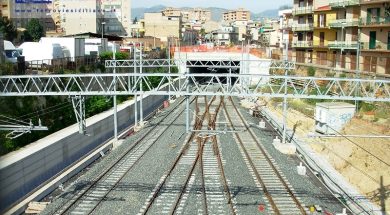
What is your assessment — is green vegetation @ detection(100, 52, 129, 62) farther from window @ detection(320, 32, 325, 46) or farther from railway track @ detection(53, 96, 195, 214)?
window @ detection(320, 32, 325, 46)

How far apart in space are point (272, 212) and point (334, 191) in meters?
3.32

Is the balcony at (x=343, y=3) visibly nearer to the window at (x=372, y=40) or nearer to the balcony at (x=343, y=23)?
the balcony at (x=343, y=23)

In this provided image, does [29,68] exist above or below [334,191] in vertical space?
above

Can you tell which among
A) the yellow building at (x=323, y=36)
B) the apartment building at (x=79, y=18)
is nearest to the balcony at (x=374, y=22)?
the yellow building at (x=323, y=36)

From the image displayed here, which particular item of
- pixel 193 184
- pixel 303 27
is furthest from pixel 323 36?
pixel 193 184

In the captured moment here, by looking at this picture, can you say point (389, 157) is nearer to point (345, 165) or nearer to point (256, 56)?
point (345, 165)

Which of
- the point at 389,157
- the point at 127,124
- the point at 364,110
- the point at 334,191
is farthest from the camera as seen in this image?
the point at 127,124

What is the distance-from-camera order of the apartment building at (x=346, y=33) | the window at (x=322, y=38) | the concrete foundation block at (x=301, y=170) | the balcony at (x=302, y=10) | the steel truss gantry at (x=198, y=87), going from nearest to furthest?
1. the steel truss gantry at (x=198, y=87)
2. the concrete foundation block at (x=301, y=170)
3. the apartment building at (x=346, y=33)
4. the window at (x=322, y=38)
5. the balcony at (x=302, y=10)

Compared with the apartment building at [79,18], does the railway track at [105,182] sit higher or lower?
lower

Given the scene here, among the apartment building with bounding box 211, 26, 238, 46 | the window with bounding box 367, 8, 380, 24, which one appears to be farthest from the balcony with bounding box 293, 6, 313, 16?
the apartment building with bounding box 211, 26, 238, 46

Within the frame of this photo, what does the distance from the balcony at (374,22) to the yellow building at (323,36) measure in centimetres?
561

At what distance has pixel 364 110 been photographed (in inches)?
1043

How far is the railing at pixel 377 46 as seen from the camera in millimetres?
30839

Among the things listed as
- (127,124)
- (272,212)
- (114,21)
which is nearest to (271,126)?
(127,124)
